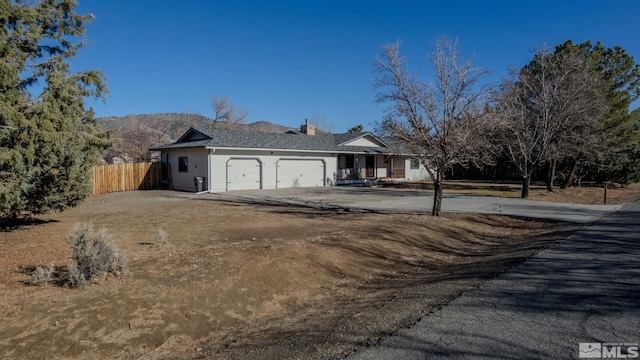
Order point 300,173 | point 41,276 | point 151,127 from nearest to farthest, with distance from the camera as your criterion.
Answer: point 41,276
point 300,173
point 151,127

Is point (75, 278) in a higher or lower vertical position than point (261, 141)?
lower

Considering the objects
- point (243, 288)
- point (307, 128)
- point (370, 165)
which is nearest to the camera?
point (243, 288)

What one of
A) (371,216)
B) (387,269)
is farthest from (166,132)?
(387,269)

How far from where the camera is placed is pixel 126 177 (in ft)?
85.9

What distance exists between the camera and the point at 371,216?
46.4 ft

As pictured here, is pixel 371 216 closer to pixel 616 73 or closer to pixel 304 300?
pixel 304 300

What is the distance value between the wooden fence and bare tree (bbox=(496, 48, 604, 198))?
23.4m

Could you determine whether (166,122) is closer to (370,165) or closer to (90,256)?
(370,165)

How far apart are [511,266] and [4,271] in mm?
9211

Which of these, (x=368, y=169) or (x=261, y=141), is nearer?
(x=261, y=141)

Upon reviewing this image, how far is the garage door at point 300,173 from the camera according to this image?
28.5 meters

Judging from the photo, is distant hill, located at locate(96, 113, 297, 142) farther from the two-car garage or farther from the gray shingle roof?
the two-car garage

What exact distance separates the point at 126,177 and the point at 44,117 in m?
20.9

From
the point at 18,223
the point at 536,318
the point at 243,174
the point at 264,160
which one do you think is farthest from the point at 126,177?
the point at 536,318
